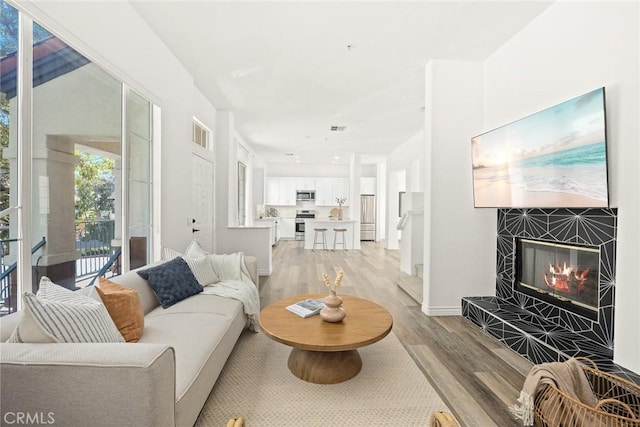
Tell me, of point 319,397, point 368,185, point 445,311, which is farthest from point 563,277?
point 368,185

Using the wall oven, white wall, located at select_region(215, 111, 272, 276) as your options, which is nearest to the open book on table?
white wall, located at select_region(215, 111, 272, 276)

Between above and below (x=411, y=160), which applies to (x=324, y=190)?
below

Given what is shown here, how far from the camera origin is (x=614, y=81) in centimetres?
205

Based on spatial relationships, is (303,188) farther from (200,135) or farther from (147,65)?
(147,65)

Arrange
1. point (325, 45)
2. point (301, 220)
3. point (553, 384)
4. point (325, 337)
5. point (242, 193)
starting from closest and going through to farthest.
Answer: point (553, 384)
point (325, 337)
point (325, 45)
point (242, 193)
point (301, 220)

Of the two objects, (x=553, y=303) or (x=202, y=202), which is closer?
(x=553, y=303)

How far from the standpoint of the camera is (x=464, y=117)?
11.4 feet

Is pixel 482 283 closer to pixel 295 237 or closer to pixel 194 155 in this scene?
pixel 194 155

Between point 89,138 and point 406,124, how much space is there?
5.25 metres

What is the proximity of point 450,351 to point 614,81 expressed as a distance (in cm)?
233

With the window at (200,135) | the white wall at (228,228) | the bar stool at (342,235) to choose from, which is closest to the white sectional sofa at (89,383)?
the window at (200,135)

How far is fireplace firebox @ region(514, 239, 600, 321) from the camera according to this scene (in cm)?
228

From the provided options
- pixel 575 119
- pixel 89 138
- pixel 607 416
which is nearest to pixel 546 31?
pixel 575 119

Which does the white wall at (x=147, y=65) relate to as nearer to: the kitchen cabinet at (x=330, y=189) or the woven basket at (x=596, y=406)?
the woven basket at (x=596, y=406)
